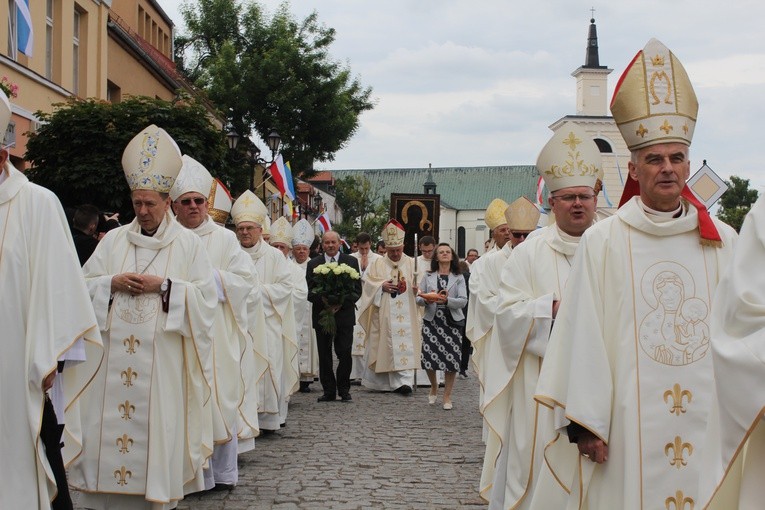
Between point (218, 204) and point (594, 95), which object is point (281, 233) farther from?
point (594, 95)

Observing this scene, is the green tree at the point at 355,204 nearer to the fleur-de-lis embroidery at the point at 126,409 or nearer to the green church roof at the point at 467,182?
the fleur-de-lis embroidery at the point at 126,409

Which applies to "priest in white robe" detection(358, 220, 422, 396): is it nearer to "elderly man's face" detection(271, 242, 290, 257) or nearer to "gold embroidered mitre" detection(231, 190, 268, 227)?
"elderly man's face" detection(271, 242, 290, 257)

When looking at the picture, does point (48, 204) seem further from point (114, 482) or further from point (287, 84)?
point (287, 84)

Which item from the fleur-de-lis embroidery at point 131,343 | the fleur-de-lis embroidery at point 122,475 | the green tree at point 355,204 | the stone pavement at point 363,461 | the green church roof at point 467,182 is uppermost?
the green church roof at point 467,182

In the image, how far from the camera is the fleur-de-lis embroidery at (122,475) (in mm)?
7262

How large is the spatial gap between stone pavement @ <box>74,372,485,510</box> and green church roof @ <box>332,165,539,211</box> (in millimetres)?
119184

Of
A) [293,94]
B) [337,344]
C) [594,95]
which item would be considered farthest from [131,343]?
[594,95]

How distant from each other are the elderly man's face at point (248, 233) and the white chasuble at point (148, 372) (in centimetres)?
→ 420

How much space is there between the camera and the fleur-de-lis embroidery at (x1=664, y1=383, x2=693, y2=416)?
4.80 metres

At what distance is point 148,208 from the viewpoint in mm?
7645

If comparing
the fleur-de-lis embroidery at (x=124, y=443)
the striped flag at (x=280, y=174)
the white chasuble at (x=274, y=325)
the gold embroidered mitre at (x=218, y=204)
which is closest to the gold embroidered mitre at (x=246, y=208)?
the white chasuble at (x=274, y=325)

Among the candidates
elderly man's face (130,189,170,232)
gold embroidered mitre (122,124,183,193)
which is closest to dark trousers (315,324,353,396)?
gold embroidered mitre (122,124,183,193)

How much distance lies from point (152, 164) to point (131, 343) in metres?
1.21

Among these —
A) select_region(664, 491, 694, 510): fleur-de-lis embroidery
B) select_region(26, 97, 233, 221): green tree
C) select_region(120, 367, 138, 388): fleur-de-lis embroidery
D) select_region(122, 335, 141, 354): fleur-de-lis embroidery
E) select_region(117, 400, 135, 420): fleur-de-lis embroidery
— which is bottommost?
select_region(664, 491, 694, 510): fleur-de-lis embroidery
